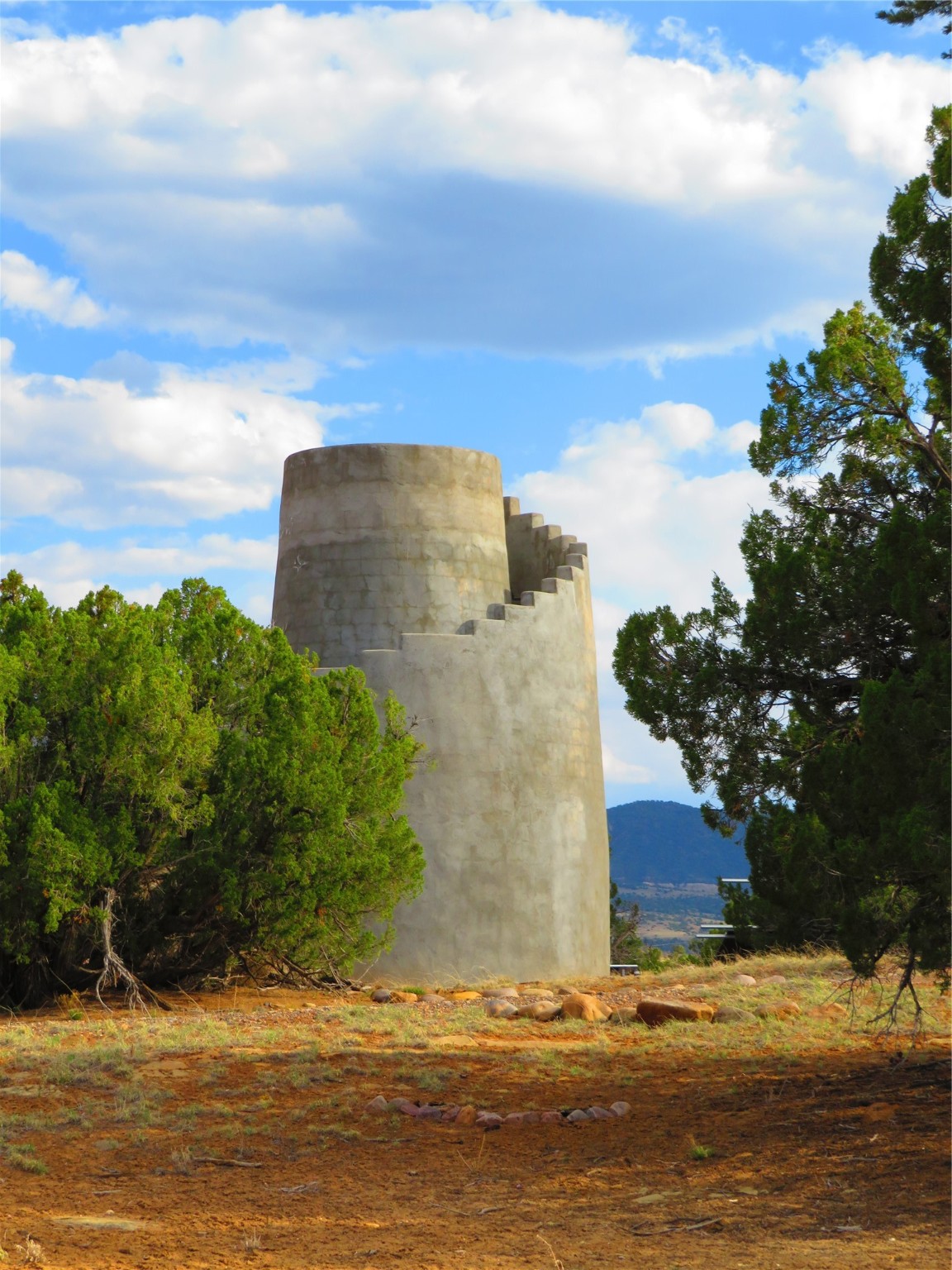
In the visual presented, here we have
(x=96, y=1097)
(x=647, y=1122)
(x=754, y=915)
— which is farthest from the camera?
(x=754, y=915)

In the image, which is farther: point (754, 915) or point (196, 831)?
point (754, 915)

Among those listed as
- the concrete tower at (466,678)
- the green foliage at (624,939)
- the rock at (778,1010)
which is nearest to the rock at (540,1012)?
the rock at (778,1010)

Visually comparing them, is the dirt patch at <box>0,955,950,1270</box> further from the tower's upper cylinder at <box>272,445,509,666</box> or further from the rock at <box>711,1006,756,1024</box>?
the tower's upper cylinder at <box>272,445,509,666</box>

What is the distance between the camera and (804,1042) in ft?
42.1

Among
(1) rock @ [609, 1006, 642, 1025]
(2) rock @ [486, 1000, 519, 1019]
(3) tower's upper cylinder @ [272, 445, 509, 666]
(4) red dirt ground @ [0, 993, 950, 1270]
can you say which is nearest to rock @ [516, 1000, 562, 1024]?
(2) rock @ [486, 1000, 519, 1019]

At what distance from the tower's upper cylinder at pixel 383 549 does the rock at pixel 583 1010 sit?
23.1 feet

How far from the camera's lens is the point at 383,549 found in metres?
21.1

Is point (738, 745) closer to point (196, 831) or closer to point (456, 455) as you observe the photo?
point (196, 831)

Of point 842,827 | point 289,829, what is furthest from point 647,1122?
point 289,829

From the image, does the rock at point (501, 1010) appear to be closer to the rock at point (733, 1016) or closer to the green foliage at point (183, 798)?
the rock at point (733, 1016)

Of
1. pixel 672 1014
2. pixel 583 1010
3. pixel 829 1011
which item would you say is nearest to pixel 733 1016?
pixel 672 1014

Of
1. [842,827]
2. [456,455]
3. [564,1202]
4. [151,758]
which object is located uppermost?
[456,455]

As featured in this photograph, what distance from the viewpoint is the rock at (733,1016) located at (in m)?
14.1

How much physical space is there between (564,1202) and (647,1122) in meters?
1.93
